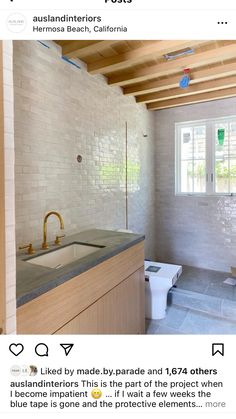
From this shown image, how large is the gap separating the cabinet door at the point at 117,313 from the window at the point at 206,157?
2.16 metres

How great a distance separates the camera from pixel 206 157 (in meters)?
3.39

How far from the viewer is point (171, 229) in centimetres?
369

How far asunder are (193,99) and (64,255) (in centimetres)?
276

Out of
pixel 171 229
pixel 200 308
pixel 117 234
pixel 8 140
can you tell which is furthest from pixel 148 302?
pixel 8 140

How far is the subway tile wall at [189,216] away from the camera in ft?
10.7

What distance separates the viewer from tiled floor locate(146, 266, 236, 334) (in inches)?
80.3

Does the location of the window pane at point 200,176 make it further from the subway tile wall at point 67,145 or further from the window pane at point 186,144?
the subway tile wall at point 67,145

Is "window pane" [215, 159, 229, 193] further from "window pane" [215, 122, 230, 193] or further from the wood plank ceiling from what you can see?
the wood plank ceiling

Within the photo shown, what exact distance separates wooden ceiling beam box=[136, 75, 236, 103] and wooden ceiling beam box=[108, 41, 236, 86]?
0.47 m

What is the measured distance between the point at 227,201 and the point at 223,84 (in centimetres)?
151

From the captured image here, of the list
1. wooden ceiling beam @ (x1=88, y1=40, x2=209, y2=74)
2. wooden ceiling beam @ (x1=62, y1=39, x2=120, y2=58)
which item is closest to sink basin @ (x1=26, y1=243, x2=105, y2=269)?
wooden ceiling beam @ (x1=62, y1=39, x2=120, y2=58)

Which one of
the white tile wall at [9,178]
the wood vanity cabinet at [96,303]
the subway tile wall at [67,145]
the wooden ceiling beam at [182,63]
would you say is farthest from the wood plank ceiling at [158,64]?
the wood vanity cabinet at [96,303]
